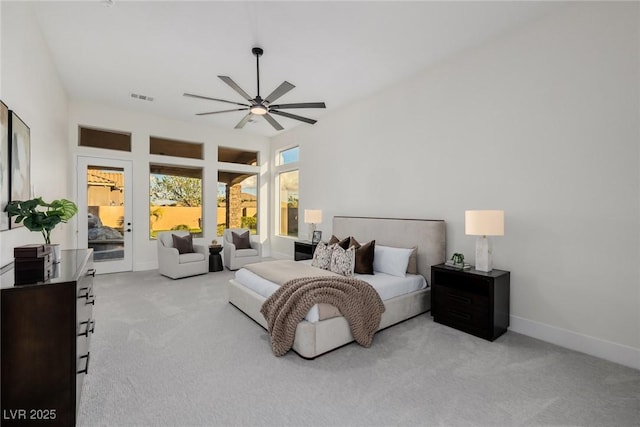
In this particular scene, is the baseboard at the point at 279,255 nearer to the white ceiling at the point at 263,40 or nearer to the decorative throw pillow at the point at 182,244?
the decorative throw pillow at the point at 182,244

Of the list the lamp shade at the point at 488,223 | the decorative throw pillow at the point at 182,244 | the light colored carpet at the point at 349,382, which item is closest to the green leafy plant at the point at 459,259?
the lamp shade at the point at 488,223

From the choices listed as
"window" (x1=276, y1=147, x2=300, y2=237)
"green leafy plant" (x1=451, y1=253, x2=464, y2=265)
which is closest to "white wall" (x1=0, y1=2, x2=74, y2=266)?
"green leafy plant" (x1=451, y1=253, x2=464, y2=265)

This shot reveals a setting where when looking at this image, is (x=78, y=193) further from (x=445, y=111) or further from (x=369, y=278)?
(x=445, y=111)

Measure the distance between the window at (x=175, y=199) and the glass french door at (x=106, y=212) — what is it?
479mm

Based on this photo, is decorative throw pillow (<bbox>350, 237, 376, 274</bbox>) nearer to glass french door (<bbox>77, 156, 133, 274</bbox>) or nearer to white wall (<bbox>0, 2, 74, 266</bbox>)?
white wall (<bbox>0, 2, 74, 266</bbox>)

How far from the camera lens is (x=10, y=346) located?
1.54 metres

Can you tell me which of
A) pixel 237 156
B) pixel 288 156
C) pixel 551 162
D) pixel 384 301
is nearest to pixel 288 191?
pixel 288 156

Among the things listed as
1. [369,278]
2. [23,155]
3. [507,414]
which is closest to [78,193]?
[23,155]

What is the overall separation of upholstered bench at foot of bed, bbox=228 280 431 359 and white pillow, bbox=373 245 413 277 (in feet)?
1.13

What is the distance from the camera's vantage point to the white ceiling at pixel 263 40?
2.96 metres

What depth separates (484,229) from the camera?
308cm

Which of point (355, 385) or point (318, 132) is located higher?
point (318, 132)

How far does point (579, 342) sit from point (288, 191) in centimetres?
597

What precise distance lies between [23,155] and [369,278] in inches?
144
